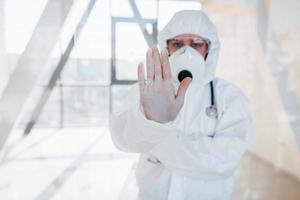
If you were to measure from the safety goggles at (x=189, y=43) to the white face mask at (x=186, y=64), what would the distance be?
5cm

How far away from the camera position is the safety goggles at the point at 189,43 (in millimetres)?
909

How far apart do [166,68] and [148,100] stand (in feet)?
0.27

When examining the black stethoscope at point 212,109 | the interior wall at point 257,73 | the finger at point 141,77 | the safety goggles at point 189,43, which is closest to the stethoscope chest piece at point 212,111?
the black stethoscope at point 212,109

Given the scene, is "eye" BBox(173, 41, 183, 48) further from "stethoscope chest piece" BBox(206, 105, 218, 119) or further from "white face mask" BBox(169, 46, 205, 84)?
"stethoscope chest piece" BBox(206, 105, 218, 119)

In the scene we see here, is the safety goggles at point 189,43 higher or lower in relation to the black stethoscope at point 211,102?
higher

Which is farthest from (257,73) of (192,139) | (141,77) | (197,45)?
(141,77)

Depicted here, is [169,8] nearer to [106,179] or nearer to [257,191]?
[106,179]

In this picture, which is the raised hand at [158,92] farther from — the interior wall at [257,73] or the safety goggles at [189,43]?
the interior wall at [257,73]

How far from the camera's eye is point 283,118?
161 cm

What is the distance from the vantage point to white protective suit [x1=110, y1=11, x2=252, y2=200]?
0.69 meters

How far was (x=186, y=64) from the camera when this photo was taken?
32.9 inches

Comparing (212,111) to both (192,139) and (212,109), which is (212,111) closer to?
(212,109)

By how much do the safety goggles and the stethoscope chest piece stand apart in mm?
198

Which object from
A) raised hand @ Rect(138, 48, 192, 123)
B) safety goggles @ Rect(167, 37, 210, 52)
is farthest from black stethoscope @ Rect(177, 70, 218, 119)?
raised hand @ Rect(138, 48, 192, 123)
